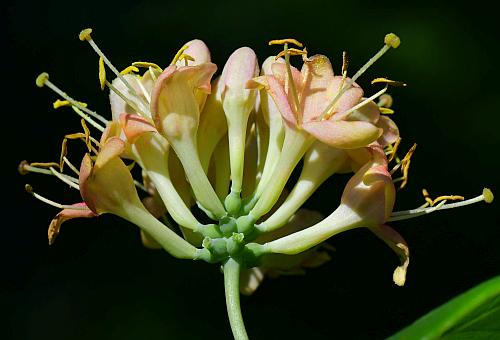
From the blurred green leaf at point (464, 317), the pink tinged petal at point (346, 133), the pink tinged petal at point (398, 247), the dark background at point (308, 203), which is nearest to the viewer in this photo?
the blurred green leaf at point (464, 317)

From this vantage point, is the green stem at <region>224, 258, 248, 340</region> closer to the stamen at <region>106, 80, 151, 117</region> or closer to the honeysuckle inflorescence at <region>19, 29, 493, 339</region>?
the honeysuckle inflorescence at <region>19, 29, 493, 339</region>

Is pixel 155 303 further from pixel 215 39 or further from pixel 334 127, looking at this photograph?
pixel 334 127

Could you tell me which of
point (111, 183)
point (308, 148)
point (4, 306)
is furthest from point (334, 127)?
point (4, 306)

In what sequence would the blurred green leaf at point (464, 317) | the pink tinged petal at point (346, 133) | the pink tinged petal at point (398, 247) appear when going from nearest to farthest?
the blurred green leaf at point (464, 317) → the pink tinged petal at point (346, 133) → the pink tinged petal at point (398, 247)

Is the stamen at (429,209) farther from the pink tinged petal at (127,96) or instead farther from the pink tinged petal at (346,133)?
the pink tinged petal at (127,96)

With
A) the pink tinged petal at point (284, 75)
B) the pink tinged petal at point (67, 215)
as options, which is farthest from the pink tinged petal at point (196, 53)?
the pink tinged petal at point (67, 215)

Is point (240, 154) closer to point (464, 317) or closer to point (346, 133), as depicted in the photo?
point (346, 133)

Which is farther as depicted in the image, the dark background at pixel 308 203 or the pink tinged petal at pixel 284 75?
the dark background at pixel 308 203
